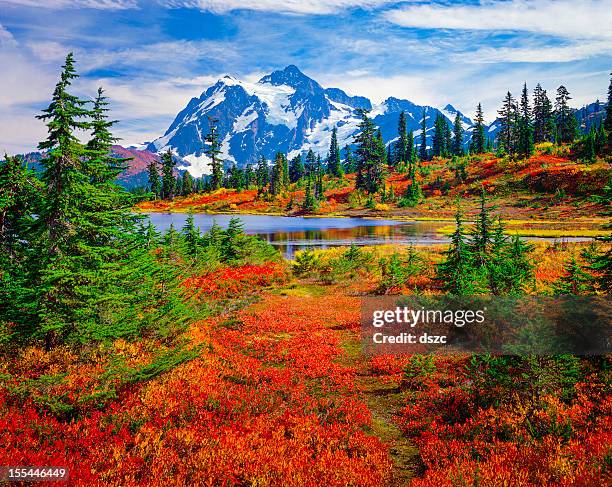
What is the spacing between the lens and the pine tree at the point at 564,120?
10219cm

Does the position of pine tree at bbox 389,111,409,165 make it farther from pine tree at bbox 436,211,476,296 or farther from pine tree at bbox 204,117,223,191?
pine tree at bbox 436,211,476,296

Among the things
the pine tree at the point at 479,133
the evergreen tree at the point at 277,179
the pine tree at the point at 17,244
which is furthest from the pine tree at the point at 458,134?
the pine tree at the point at 17,244

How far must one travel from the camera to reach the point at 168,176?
12925 centimetres

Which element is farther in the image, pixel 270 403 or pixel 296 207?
pixel 296 207

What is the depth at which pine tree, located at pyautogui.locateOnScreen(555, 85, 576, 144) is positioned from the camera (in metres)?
102

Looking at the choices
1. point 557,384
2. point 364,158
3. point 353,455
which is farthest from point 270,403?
point 364,158

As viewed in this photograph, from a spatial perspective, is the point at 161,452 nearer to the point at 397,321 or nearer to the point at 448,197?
the point at 397,321

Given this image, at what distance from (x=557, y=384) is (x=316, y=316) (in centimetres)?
1121

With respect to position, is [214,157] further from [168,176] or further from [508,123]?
[508,123]

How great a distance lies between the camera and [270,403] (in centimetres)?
889

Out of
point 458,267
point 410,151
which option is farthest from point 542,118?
point 458,267

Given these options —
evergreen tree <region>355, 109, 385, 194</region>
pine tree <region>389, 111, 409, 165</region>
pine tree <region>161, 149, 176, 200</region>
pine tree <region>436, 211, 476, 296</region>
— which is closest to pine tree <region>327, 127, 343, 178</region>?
evergreen tree <region>355, 109, 385, 194</region>

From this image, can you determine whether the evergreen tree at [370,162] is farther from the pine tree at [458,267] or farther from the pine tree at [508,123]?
the pine tree at [458,267]

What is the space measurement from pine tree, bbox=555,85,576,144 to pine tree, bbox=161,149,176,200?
376ft
